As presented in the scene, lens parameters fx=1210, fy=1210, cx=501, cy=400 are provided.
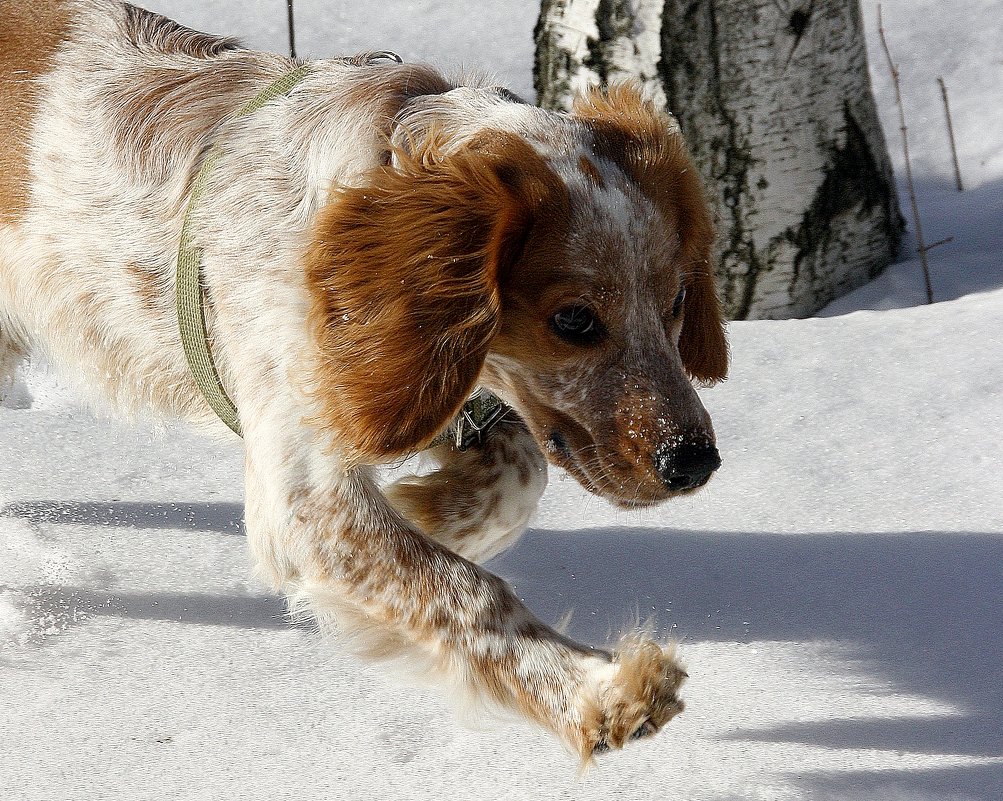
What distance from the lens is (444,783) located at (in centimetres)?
214

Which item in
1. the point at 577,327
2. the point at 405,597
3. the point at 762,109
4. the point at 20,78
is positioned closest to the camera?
the point at 577,327

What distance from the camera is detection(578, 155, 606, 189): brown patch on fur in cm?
201

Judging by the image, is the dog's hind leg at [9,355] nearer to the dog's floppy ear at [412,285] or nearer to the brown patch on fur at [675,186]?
the dog's floppy ear at [412,285]

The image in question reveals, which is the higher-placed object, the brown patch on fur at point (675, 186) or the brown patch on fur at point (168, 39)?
the brown patch on fur at point (168, 39)

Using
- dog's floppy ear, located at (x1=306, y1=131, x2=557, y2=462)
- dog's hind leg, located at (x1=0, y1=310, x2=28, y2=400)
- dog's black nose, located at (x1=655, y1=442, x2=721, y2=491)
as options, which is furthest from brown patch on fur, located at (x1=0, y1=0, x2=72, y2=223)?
dog's black nose, located at (x1=655, y1=442, x2=721, y2=491)

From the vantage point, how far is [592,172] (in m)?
2.01

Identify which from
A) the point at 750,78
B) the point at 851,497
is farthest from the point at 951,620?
the point at 750,78

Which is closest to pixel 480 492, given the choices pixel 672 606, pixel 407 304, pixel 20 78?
pixel 672 606

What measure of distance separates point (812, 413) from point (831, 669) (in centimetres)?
113

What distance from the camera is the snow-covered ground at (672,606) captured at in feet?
7.19

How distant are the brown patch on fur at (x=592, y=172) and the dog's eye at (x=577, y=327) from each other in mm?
223

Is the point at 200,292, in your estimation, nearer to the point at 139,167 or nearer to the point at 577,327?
the point at 139,167

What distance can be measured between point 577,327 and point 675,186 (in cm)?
37

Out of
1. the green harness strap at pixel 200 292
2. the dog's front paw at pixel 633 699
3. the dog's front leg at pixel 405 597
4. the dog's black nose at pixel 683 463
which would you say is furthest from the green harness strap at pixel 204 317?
the dog's front paw at pixel 633 699
